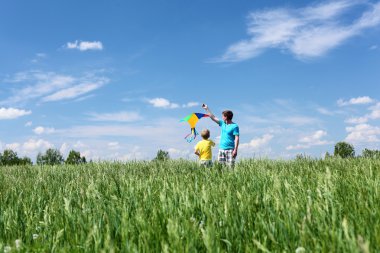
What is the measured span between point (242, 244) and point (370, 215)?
101cm

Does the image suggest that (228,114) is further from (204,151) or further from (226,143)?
(204,151)

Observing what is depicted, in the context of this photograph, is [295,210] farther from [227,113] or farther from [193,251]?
[227,113]

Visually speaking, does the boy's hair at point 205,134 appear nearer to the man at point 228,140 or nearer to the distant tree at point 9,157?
the man at point 228,140

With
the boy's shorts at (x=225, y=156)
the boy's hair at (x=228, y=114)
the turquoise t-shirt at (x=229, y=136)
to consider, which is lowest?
the boy's shorts at (x=225, y=156)

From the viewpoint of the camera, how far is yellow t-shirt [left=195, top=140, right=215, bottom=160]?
1190cm

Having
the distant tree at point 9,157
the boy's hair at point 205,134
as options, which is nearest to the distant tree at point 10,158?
the distant tree at point 9,157

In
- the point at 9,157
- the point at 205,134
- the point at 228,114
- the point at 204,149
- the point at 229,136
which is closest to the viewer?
the point at 229,136

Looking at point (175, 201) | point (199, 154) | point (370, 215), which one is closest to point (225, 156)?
point (199, 154)

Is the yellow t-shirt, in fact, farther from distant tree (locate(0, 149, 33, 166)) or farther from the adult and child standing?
distant tree (locate(0, 149, 33, 166))

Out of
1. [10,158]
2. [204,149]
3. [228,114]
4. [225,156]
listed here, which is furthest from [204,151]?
[10,158]

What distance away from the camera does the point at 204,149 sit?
11891 mm

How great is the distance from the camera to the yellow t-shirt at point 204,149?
11.9 meters

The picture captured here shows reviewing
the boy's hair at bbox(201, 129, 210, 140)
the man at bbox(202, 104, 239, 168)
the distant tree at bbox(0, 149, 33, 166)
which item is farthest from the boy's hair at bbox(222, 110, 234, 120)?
the distant tree at bbox(0, 149, 33, 166)

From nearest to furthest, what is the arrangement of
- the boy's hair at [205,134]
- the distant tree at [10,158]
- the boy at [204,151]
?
the boy at [204,151] < the boy's hair at [205,134] < the distant tree at [10,158]
